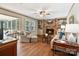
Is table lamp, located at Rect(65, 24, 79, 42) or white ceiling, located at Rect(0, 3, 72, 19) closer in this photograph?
table lamp, located at Rect(65, 24, 79, 42)

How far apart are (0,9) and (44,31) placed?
2220 mm

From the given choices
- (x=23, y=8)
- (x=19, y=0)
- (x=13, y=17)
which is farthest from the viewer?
(x=23, y=8)

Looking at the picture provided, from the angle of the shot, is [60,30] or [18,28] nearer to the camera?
[18,28]

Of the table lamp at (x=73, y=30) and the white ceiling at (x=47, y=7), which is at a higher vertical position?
the white ceiling at (x=47, y=7)

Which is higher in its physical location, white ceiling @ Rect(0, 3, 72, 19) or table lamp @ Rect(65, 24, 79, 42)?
white ceiling @ Rect(0, 3, 72, 19)

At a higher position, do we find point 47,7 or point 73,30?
point 47,7

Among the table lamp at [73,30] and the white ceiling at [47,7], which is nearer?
the table lamp at [73,30]

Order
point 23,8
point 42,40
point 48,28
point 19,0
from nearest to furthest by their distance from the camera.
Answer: point 19,0 → point 48,28 → point 23,8 → point 42,40

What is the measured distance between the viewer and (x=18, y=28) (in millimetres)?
3328

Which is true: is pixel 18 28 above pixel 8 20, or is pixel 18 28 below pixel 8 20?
below

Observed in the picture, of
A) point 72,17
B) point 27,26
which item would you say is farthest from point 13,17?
point 72,17

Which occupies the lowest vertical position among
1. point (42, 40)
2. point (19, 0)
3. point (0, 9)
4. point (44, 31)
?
point (42, 40)

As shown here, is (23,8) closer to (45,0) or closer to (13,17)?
(13,17)

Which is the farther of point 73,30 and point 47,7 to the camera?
point 47,7
